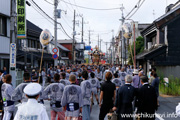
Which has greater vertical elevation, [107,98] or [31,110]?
[31,110]

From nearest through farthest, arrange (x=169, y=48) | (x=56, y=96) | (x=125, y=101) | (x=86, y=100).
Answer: (x=125, y=101)
(x=56, y=96)
(x=86, y=100)
(x=169, y=48)

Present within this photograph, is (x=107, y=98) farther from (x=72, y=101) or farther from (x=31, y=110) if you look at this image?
(x=31, y=110)

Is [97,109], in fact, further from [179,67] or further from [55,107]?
[179,67]

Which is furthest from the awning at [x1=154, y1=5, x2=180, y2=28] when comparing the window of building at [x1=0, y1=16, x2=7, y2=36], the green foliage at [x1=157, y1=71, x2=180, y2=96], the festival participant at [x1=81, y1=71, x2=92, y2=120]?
the festival participant at [x1=81, y1=71, x2=92, y2=120]

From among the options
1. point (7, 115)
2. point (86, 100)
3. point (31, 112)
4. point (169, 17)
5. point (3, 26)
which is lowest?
point (7, 115)

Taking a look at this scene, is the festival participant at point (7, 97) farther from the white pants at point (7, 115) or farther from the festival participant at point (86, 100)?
the festival participant at point (86, 100)

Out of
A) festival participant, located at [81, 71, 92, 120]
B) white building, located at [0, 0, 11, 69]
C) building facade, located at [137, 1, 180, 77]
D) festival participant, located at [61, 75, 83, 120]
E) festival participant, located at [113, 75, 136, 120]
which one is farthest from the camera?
building facade, located at [137, 1, 180, 77]

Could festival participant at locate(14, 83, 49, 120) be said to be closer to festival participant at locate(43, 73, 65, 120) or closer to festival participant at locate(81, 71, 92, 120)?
festival participant at locate(43, 73, 65, 120)

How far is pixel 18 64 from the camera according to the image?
21672 mm

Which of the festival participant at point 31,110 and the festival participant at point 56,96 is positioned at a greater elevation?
the festival participant at point 31,110

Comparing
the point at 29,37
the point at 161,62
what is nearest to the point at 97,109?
the point at 161,62

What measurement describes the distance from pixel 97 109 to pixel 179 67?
34.7 ft

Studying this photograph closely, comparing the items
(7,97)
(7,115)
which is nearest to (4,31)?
(7,97)

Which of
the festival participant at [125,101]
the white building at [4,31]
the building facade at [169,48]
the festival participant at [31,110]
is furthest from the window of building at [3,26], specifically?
the festival participant at [31,110]
